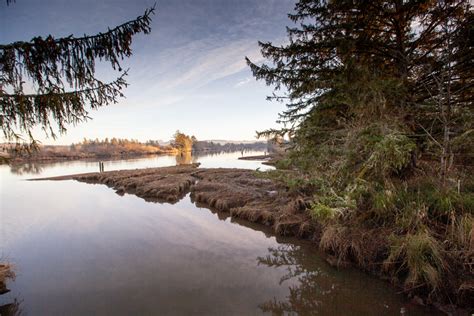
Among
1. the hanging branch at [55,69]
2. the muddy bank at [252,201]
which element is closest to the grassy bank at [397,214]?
the muddy bank at [252,201]

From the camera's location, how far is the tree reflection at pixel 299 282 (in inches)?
167

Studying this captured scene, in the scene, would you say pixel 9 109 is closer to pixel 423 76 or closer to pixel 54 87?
pixel 54 87

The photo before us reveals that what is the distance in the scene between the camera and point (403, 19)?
632cm

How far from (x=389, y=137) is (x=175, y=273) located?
20.2 feet

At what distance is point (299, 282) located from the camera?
16.9 feet

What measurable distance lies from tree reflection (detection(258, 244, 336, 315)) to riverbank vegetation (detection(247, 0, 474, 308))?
2.83 feet

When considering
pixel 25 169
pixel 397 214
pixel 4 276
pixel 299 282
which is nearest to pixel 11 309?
pixel 4 276

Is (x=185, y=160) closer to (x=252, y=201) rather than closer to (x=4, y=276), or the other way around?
(x=252, y=201)

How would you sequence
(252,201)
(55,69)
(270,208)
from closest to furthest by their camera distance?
1. (55,69)
2. (270,208)
3. (252,201)

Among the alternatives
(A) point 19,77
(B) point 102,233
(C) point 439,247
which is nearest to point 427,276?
(C) point 439,247

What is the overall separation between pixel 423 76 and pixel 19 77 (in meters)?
9.33

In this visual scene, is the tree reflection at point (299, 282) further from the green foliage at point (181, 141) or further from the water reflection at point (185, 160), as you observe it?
the green foliage at point (181, 141)

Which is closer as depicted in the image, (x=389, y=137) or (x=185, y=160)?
(x=389, y=137)

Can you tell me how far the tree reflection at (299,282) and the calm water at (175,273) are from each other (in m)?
0.02
